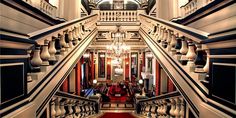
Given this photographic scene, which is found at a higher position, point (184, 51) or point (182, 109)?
point (184, 51)

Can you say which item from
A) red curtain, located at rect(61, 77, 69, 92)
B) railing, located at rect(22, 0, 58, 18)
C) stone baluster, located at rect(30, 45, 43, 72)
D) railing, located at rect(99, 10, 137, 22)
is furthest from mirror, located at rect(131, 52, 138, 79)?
stone baluster, located at rect(30, 45, 43, 72)

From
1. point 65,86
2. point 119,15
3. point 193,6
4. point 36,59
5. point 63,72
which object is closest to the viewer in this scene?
point 36,59

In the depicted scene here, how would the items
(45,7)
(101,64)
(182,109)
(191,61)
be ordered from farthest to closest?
1. (101,64)
2. (45,7)
3. (182,109)
4. (191,61)

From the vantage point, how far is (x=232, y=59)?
59.6 inches

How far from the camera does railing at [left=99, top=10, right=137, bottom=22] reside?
387 inches

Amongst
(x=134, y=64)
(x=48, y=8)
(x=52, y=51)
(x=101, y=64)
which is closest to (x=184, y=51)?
(x=52, y=51)

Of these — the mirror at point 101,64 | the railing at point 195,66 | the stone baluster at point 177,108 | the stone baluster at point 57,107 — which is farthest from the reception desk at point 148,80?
the stone baluster at point 57,107

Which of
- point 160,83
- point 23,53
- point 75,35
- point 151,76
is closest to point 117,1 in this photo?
point 151,76

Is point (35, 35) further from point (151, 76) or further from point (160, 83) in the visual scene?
point (151, 76)

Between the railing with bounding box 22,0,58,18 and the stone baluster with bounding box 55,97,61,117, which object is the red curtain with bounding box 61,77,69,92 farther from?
the stone baluster with bounding box 55,97,61,117

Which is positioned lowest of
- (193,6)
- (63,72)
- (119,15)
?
(63,72)

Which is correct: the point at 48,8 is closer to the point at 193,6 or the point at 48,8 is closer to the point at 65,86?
the point at 65,86

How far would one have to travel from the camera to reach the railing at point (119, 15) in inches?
387

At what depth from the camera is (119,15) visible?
32.5 ft
